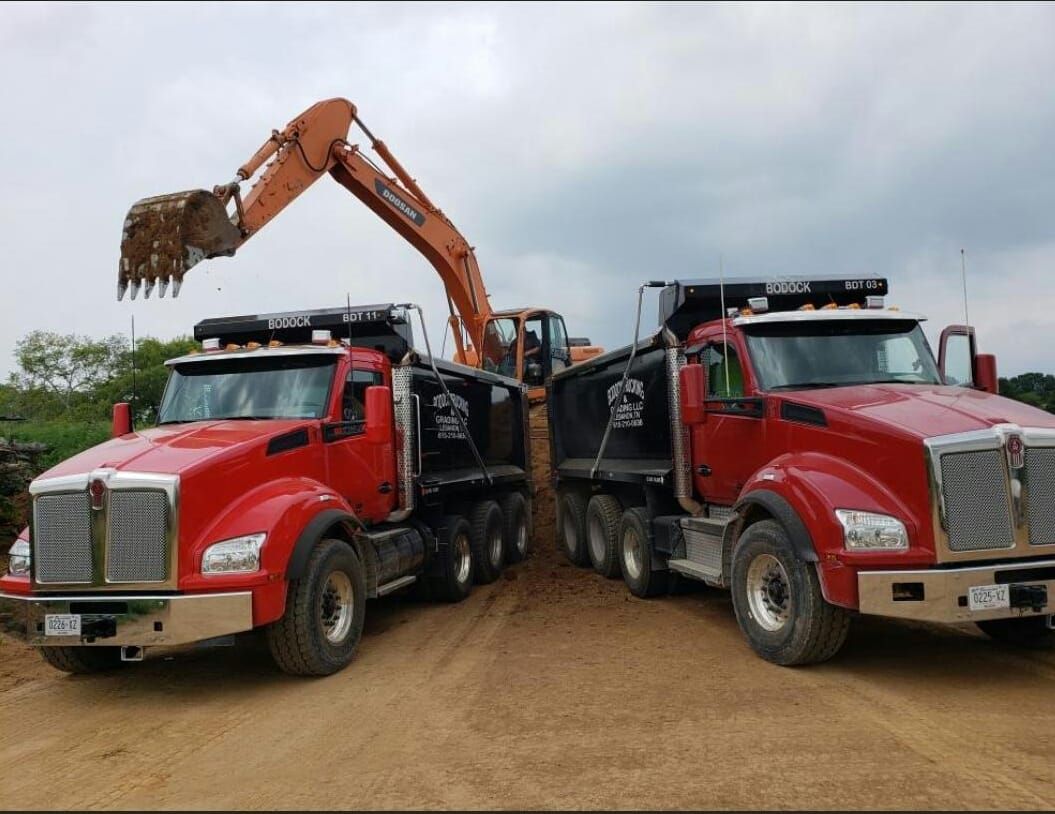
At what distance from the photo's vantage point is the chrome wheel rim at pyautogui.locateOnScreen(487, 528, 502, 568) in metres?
10.9

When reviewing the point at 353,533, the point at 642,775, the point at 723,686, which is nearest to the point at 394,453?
the point at 353,533

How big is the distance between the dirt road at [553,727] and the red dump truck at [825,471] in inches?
21.0

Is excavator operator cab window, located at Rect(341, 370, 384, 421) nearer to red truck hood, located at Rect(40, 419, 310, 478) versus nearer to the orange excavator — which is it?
red truck hood, located at Rect(40, 419, 310, 478)

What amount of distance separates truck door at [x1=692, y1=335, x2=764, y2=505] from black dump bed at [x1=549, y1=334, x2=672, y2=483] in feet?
2.00

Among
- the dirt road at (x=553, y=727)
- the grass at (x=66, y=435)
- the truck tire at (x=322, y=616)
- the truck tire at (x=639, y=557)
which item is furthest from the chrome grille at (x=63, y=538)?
the grass at (x=66, y=435)

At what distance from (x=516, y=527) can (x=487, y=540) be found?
1709 mm

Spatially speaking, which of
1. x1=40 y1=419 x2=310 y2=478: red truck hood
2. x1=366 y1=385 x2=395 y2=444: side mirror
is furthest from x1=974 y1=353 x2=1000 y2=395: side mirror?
x1=40 y1=419 x2=310 y2=478: red truck hood

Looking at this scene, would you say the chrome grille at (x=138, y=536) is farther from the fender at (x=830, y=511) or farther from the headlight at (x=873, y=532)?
the headlight at (x=873, y=532)

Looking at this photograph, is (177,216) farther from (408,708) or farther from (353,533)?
(408,708)

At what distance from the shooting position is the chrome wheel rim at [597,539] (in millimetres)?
10672

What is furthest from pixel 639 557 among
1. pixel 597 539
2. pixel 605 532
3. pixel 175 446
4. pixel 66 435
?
pixel 66 435

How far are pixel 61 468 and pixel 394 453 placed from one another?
316 centimetres

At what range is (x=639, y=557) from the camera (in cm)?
931

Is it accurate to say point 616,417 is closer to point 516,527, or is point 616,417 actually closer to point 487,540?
point 487,540
